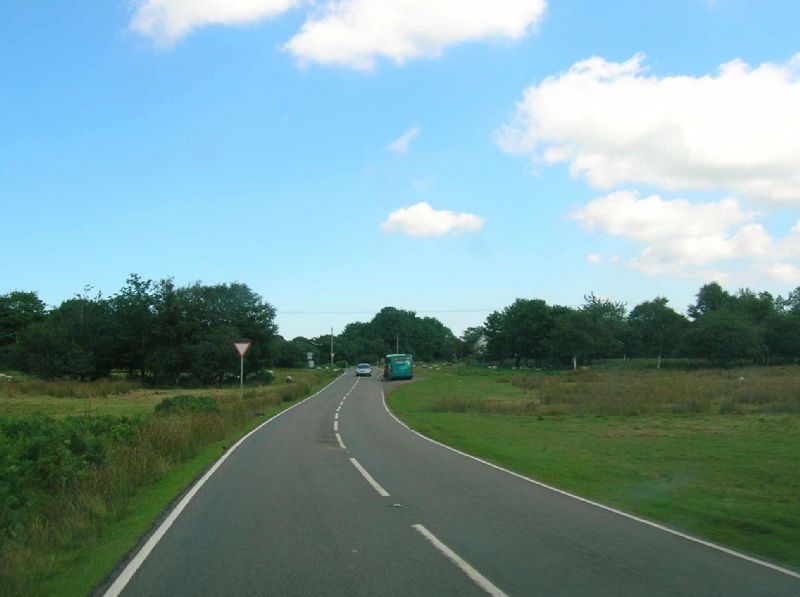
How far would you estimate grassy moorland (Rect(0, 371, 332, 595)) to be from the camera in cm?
782

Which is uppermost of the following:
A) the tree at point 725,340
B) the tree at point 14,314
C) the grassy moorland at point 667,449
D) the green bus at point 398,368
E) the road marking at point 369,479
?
the tree at point 14,314

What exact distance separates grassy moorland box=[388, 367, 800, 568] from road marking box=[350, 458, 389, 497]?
11.5 ft

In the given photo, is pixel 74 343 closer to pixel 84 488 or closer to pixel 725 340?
pixel 84 488

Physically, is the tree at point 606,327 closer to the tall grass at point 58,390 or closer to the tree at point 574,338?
the tree at point 574,338

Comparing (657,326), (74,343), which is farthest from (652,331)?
(74,343)

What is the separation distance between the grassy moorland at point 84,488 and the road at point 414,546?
2.06ft

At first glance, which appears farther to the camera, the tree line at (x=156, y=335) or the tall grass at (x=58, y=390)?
the tree line at (x=156, y=335)

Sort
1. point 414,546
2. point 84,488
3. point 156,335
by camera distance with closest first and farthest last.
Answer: point 414,546 → point 84,488 → point 156,335

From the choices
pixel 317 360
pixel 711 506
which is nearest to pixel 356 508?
pixel 711 506

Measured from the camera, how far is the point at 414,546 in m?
8.53

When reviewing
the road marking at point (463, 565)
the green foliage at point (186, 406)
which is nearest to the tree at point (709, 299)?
the green foliage at point (186, 406)

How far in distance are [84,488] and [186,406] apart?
66.7ft

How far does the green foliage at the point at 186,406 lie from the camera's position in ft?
102

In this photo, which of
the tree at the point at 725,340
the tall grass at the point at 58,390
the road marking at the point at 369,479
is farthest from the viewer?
the tree at the point at 725,340
